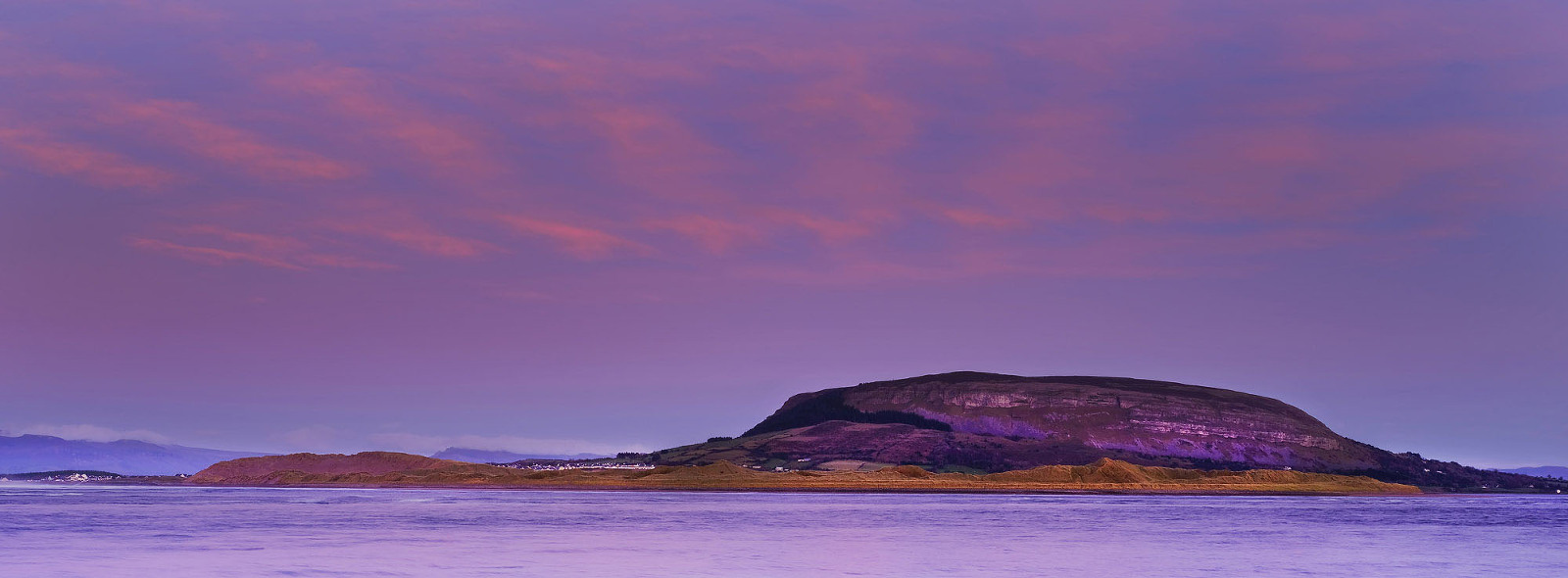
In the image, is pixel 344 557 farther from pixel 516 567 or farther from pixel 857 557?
pixel 857 557

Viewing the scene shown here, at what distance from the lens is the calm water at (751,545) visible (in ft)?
146

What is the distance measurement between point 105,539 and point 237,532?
21.4 feet

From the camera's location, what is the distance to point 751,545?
55812 millimetres

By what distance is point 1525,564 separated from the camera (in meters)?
51.1

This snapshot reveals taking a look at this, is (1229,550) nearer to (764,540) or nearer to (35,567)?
(764,540)

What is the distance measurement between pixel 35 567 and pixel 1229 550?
4485 cm

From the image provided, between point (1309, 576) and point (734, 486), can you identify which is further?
point (734, 486)

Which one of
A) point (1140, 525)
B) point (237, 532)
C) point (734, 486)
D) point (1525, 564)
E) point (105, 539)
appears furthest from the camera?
point (734, 486)

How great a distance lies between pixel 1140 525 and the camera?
7600cm

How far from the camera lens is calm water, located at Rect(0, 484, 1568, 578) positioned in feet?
146

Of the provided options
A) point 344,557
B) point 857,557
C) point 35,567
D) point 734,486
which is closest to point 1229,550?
point 857,557

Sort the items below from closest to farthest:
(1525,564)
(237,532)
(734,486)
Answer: (1525,564) < (237,532) < (734,486)

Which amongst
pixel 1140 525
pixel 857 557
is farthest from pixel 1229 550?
pixel 1140 525

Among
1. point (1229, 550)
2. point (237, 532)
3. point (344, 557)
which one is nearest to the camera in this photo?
point (344, 557)
